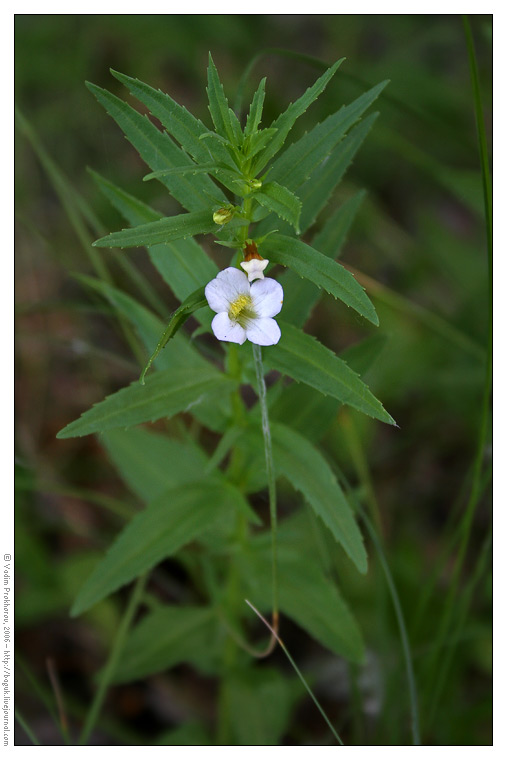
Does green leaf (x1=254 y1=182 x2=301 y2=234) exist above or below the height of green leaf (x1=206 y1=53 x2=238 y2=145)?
below

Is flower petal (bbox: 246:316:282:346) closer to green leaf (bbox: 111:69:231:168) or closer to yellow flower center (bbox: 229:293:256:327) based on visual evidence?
yellow flower center (bbox: 229:293:256:327)

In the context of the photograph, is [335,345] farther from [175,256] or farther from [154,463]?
[175,256]

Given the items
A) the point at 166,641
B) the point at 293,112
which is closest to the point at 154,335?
the point at 293,112

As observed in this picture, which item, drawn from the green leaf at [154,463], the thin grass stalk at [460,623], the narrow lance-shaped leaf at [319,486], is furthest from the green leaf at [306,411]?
the thin grass stalk at [460,623]

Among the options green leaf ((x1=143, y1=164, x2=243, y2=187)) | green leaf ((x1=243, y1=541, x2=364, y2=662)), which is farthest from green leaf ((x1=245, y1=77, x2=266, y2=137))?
green leaf ((x1=243, y1=541, x2=364, y2=662))

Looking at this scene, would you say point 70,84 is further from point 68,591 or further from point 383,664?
point 383,664

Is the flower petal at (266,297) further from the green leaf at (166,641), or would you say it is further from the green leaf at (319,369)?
the green leaf at (166,641)
